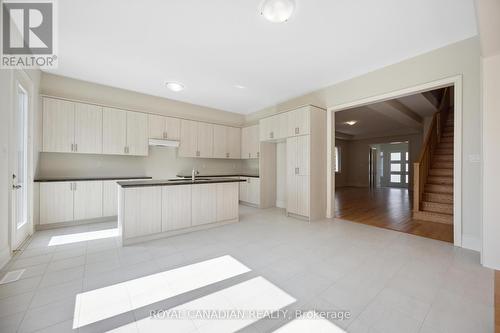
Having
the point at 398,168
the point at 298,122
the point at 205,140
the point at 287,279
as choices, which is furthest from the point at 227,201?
the point at 398,168

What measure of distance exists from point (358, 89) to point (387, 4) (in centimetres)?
193

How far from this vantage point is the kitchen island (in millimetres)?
3021

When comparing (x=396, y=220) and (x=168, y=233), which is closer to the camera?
(x=168, y=233)

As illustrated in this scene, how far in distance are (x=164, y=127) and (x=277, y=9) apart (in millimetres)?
4060

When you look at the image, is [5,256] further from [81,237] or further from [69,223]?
[69,223]

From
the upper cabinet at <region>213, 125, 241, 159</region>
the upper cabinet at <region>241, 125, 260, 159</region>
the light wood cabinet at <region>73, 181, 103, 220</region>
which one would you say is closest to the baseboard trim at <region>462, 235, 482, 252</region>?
A: the upper cabinet at <region>241, 125, 260, 159</region>

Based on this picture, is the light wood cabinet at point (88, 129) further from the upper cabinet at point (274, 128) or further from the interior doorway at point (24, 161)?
the upper cabinet at point (274, 128)

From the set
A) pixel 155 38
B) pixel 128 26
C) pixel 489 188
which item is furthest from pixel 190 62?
pixel 489 188

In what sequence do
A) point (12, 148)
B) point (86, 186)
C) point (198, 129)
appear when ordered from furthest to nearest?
point (198, 129) < point (86, 186) < point (12, 148)

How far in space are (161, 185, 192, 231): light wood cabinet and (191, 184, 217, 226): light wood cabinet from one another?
0.32 ft

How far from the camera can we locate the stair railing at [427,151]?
4.50 metres

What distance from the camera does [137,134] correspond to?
15.9 feet

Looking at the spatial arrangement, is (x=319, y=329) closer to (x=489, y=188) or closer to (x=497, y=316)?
(x=497, y=316)

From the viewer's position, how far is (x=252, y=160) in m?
6.86
